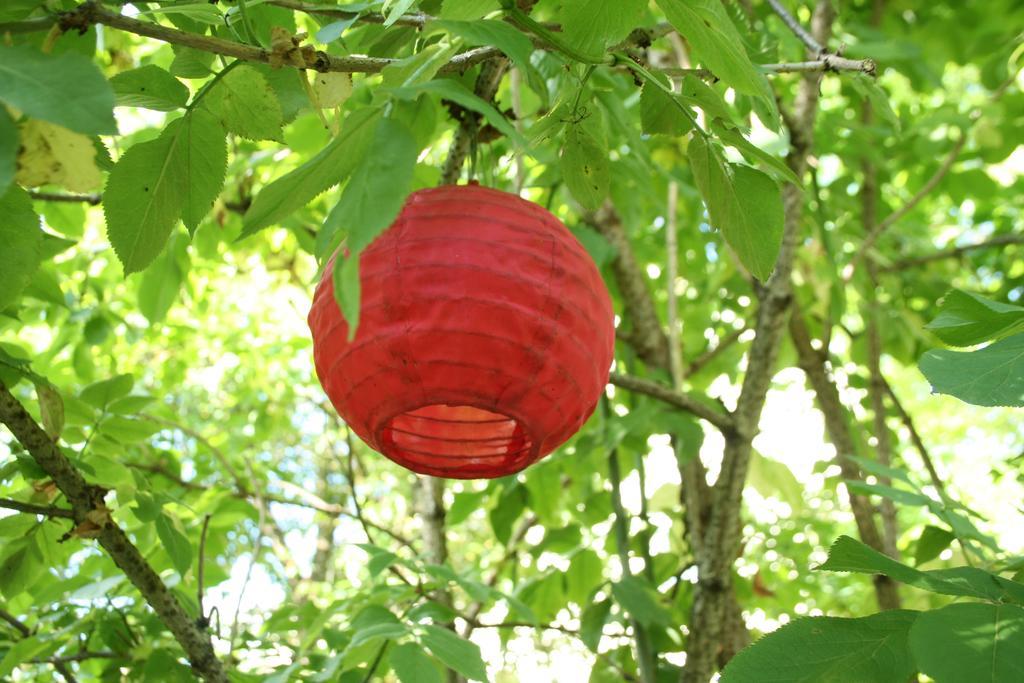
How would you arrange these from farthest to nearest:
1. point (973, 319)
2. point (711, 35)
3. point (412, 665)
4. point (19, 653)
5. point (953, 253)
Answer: point (953, 253)
point (19, 653)
point (412, 665)
point (973, 319)
point (711, 35)

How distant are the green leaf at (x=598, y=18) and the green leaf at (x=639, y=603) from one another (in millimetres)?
1231

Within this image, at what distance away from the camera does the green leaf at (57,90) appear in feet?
1.86

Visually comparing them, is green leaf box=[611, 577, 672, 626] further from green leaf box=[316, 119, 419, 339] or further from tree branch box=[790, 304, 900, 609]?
green leaf box=[316, 119, 419, 339]

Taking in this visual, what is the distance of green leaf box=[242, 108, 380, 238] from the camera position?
705mm

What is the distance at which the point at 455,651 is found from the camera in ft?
3.88

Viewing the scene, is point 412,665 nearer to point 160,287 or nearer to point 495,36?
point 495,36

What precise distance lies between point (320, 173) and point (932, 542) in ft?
3.63

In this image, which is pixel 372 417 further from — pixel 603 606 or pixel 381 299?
pixel 603 606

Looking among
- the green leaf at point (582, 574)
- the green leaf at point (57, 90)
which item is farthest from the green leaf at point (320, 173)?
the green leaf at point (582, 574)

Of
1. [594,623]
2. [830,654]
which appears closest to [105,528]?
[830,654]

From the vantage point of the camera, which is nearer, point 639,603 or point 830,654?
point 830,654

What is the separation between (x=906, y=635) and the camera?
0.89 metres

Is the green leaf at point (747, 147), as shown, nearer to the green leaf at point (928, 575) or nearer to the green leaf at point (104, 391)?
the green leaf at point (928, 575)

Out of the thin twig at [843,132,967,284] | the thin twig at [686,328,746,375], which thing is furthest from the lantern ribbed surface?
the thin twig at [686,328,746,375]
